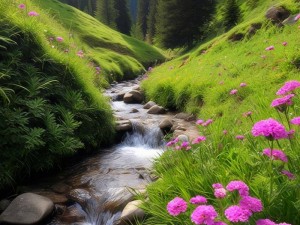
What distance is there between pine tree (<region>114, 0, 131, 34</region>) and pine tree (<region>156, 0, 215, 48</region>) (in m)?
37.0

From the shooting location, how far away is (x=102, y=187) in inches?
230

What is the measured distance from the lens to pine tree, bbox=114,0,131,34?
71.1m

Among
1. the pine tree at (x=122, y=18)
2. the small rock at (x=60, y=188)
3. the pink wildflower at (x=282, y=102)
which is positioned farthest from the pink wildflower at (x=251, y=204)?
the pine tree at (x=122, y=18)

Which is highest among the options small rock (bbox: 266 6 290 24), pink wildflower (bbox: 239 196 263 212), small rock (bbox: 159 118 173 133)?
small rock (bbox: 266 6 290 24)

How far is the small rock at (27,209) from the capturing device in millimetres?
4559

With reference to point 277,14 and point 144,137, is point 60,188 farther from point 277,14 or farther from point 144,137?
point 277,14

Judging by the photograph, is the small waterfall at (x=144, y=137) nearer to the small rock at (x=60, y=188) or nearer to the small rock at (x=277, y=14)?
the small rock at (x=60, y=188)

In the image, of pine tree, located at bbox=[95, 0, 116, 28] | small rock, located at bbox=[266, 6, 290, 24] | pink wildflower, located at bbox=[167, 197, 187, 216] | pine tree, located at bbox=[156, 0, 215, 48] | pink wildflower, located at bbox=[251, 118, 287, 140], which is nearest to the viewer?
pink wildflower, located at bbox=[167, 197, 187, 216]

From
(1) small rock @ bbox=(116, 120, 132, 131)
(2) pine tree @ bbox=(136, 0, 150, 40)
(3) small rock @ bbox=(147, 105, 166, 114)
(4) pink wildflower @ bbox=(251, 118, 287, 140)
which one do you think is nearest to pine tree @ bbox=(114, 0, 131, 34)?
(2) pine tree @ bbox=(136, 0, 150, 40)

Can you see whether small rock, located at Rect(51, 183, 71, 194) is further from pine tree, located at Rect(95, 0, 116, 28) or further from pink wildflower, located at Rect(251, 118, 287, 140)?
pine tree, located at Rect(95, 0, 116, 28)

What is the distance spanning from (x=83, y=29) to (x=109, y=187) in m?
33.6

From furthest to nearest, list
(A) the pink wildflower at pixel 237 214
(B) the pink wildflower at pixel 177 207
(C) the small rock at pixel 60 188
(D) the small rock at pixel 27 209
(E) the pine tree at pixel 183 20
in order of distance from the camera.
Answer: (E) the pine tree at pixel 183 20
(C) the small rock at pixel 60 188
(D) the small rock at pixel 27 209
(B) the pink wildflower at pixel 177 207
(A) the pink wildflower at pixel 237 214

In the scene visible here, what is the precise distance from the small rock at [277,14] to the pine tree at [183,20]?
66.5 ft

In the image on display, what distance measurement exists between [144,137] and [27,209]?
476 centimetres
